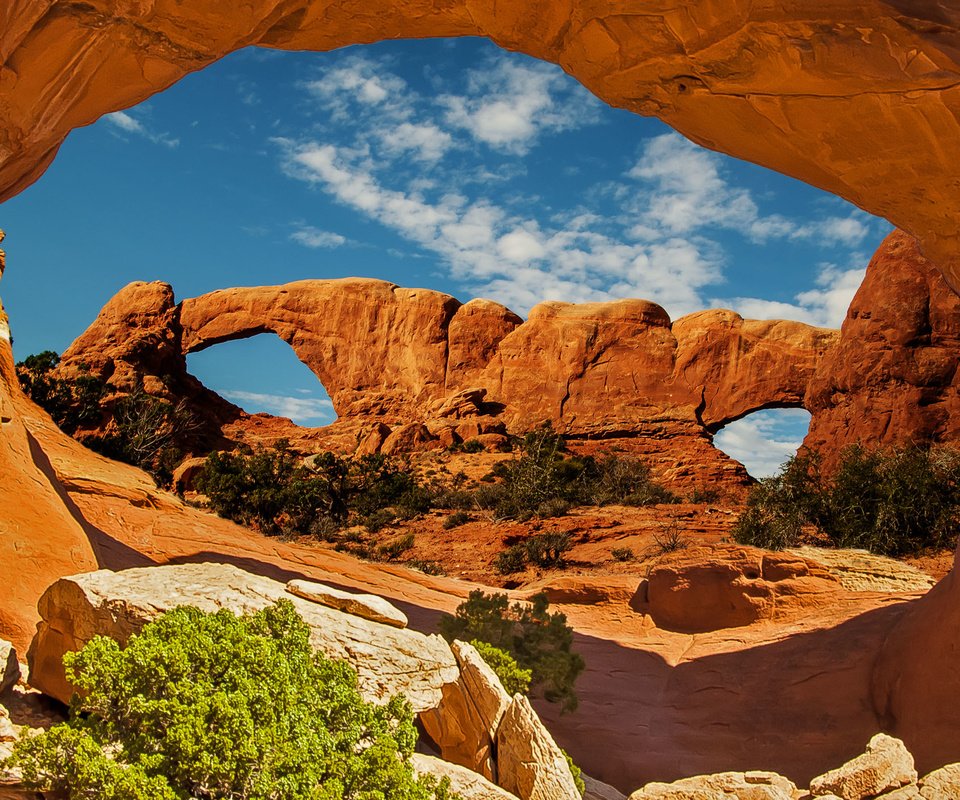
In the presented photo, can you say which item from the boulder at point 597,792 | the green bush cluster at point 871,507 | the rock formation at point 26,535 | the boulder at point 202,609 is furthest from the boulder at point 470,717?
the green bush cluster at point 871,507

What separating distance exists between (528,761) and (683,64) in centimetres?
560

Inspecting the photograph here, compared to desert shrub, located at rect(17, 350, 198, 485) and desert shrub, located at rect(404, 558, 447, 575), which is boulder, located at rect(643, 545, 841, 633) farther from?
desert shrub, located at rect(17, 350, 198, 485)

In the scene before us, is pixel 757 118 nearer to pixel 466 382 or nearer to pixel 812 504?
pixel 812 504

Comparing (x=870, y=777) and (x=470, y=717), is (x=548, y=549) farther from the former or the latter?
(x=870, y=777)

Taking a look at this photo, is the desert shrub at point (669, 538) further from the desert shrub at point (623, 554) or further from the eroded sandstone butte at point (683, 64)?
the eroded sandstone butte at point (683, 64)

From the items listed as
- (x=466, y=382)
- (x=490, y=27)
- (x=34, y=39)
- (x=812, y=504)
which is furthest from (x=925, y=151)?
(x=466, y=382)

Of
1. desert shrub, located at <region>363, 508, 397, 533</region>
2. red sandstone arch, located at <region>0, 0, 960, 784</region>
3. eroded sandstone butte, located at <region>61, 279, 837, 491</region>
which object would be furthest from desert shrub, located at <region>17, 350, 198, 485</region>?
red sandstone arch, located at <region>0, 0, 960, 784</region>

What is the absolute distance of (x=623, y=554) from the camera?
19.2m

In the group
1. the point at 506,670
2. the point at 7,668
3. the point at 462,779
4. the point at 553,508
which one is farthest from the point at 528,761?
the point at 553,508

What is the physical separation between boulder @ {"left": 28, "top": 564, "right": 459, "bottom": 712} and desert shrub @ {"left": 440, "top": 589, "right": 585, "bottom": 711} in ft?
11.5

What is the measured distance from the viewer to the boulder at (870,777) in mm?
5934

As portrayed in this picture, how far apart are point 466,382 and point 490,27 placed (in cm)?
3830

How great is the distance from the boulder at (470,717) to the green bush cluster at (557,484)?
19.3 meters

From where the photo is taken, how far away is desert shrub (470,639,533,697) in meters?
7.80
